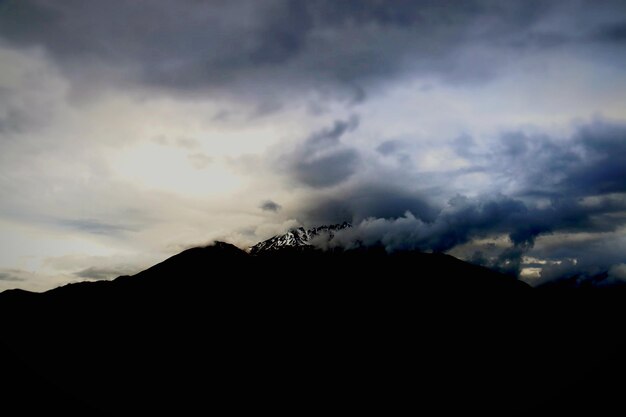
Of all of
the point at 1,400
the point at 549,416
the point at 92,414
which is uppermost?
the point at 1,400

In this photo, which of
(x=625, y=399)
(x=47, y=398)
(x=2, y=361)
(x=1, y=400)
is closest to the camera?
(x=1, y=400)

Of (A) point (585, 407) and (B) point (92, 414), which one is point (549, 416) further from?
(B) point (92, 414)

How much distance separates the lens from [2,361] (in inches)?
4080

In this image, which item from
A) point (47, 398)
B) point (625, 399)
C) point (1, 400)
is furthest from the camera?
point (625, 399)

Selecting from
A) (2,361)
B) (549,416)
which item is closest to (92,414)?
(2,361)

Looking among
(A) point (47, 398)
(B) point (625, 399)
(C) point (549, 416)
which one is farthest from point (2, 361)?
(B) point (625, 399)

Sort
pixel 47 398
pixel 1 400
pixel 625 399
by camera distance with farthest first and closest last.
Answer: pixel 625 399 → pixel 47 398 → pixel 1 400

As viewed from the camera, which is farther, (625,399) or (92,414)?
(625,399)

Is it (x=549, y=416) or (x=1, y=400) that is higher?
(x=1, y=400)

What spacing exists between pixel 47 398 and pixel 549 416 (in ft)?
678

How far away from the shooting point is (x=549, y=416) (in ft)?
642

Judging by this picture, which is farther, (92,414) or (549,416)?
(549,416)

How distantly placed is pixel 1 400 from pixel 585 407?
228 m

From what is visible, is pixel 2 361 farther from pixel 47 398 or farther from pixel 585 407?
pixel 585 407
